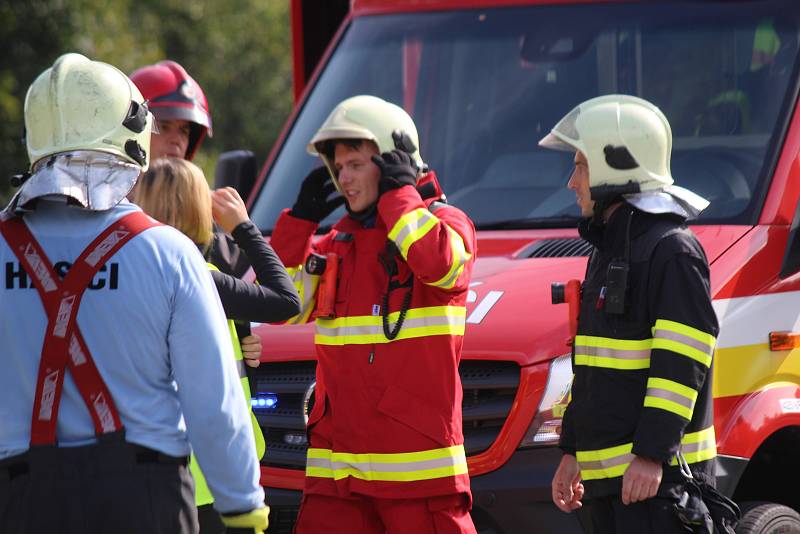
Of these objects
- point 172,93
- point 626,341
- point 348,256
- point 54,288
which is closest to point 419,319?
point 348,256

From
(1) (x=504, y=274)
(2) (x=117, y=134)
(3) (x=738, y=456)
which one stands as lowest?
(3) (x=738, y=456)

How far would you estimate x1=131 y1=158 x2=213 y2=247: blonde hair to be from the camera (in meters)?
4.17

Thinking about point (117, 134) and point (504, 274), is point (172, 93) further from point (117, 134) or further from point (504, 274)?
point (117, 134)

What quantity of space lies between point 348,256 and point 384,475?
671mm

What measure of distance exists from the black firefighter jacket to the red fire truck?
594 millimetres

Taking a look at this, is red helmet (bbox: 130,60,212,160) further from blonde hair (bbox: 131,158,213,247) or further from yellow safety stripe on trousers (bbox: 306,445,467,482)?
yellow safety stripe on trousers (bbox: 306,445,467,482)

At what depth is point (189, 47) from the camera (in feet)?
85.1

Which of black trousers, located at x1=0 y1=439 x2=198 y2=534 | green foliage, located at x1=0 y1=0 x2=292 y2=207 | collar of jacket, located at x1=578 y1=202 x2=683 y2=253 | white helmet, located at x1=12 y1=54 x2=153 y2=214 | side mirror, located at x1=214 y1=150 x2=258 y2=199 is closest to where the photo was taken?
black trousers, located at x1=0 y1=439 x2=198 y2=534

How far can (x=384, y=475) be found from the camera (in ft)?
13.6

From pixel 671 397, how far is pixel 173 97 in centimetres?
261

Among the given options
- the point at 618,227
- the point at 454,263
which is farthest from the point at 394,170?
the point at 618,227

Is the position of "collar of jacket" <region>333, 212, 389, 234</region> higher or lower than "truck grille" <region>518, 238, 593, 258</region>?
higher

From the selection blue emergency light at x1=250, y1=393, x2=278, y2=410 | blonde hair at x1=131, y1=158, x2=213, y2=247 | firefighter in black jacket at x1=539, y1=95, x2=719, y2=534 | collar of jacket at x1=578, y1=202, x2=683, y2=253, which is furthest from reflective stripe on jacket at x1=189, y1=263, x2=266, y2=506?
collar of jacket at x1=578, y1=202, x2=683, y2=253

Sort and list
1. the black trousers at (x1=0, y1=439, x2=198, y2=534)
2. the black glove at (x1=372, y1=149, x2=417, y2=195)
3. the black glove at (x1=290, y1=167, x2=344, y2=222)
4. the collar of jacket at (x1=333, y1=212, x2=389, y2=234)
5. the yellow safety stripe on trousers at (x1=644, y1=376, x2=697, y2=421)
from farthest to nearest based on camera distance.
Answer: the black glove at (x1=290, y1=167, x2=344, y2=222) < the collar of jacket at (x1=333, y1=212, x2=389, y2=234) < the black glove at (x1=372, y1=149, x2=417, y2=195) < the yellow safety stripe on trousers at (x1=644, y1=376, x2=697, y2=421) < the black trousers at (x1=0, y1=439, x2=198, y2=534)
